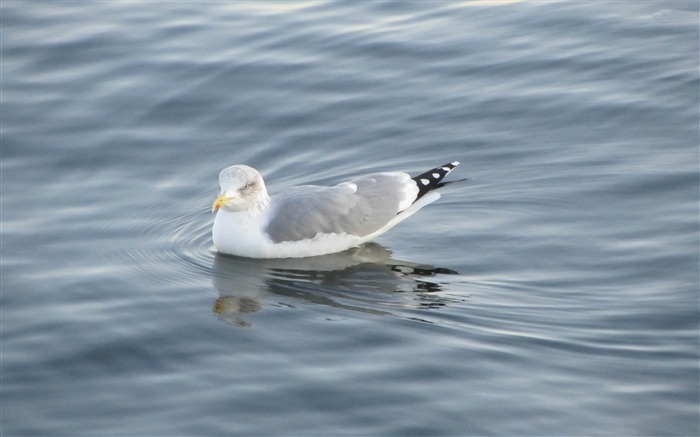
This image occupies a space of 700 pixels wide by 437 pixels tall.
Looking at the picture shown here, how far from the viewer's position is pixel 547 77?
13031mm

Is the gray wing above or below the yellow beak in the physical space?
below

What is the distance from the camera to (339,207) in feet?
33.0

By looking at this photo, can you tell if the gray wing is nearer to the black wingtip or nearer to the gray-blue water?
the black wingtip

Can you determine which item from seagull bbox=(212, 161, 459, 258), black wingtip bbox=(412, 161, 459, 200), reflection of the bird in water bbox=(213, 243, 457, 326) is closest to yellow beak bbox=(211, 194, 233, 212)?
seagull bbox=(212, 161, 459, 258)

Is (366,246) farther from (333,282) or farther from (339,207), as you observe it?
(333,282)

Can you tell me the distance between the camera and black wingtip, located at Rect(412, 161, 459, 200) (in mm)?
10438

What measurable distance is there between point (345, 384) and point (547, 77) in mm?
6391

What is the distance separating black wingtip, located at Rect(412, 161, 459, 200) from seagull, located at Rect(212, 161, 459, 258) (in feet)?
0.25

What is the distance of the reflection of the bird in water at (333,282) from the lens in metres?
8.95

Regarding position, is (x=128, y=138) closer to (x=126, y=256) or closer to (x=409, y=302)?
→ (x=126, y=256)

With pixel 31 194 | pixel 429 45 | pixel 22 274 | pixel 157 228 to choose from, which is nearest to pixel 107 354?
pixel 22 274

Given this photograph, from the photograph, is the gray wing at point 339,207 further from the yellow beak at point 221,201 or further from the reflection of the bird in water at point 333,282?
the yellow beak at point 221,201

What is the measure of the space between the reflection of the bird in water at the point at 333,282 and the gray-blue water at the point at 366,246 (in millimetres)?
29

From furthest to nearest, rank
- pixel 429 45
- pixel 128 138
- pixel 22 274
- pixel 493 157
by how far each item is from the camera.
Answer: pixel 429 45, pixel 128 138, pixel 493 157, pixel 22 274
